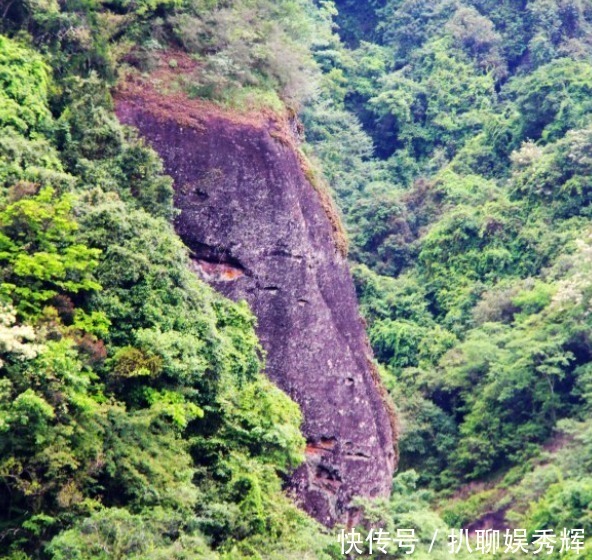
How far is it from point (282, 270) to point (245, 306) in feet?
4.63

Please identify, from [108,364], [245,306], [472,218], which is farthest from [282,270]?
[472,218]

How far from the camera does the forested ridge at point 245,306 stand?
1490 centimetres

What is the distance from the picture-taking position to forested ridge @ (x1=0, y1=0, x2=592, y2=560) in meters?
14.9

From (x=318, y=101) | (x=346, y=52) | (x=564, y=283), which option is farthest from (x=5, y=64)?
(x=346, y=52)

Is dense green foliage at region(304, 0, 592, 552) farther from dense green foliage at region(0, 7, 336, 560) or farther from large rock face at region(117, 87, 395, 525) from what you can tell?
dense green foliage at region(0, 7, 336, 560)

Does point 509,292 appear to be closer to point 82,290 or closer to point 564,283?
point 564,283

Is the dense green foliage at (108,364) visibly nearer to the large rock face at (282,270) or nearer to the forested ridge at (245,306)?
the forested ridge at (245,306)

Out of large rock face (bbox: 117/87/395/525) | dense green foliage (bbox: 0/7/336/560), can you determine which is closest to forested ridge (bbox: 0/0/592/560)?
dense green foliage (bbox: 0/7/336/560)

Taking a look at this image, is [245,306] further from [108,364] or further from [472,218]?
[472,218]

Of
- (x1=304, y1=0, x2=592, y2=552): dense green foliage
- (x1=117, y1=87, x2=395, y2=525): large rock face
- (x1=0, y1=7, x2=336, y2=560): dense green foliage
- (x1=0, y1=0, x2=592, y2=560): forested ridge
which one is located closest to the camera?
(x1=0, y1=7, x2=336, y2=560): dense green foliage

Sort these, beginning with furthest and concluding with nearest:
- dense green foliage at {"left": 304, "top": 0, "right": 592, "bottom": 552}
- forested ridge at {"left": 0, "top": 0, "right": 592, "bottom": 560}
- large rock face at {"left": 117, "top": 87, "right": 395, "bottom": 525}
→ dense green foliage at {"left": 304, "top": 0, "right": 592, "bottom": 552}, large rock face at {"left": 117, "top": 87, "right": 395, "bottom": 525}, forested ridge at {"left": 0, "top": 0, "right": 592, "bottom": 560}

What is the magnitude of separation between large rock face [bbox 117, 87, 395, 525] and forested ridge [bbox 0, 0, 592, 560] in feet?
2.13

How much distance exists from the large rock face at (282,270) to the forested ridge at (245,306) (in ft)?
2.13

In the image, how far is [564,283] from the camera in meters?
26.5
